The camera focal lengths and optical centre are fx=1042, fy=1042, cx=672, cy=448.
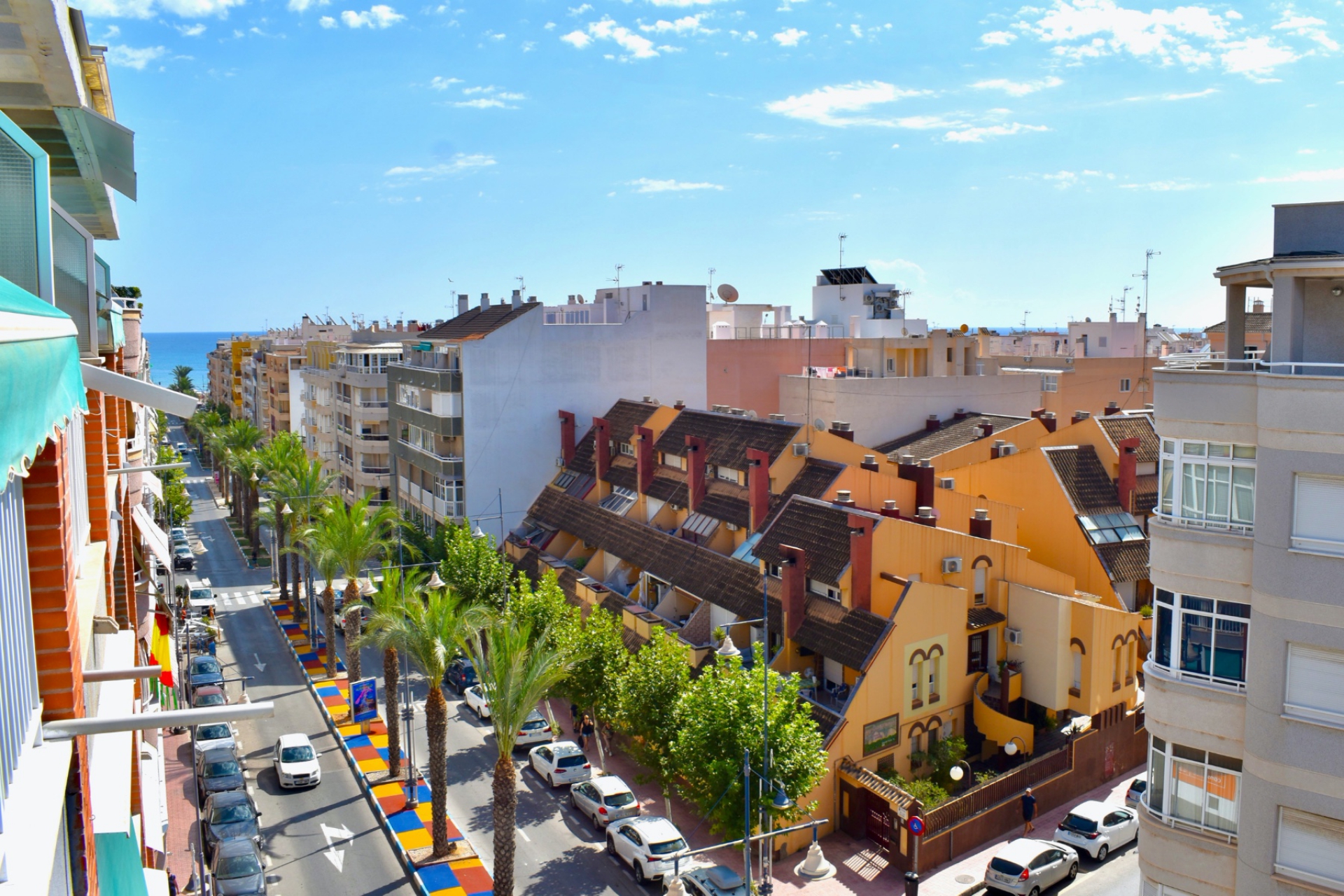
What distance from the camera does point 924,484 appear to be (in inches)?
1597

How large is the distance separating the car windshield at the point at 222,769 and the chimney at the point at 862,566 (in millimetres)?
21624

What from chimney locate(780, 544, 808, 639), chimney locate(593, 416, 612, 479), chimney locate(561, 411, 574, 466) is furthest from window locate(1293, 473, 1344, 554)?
chimney locate(561, 411, 574, 466)

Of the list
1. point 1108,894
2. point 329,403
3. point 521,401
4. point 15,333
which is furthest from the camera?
point 329,403

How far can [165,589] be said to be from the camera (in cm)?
4206

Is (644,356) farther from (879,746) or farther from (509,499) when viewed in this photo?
(879,746)

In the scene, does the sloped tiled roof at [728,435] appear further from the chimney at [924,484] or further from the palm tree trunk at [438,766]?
the palm tree trunk at [438,766]

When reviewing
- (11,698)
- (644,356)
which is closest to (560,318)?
(644,356)

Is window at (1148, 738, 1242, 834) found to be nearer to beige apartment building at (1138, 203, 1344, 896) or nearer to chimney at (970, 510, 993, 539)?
beige apartment building at (1138, 203, 1344, 896)

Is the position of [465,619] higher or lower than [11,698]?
lower

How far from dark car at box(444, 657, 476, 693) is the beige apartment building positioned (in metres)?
33.3

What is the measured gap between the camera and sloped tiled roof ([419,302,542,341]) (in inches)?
2329

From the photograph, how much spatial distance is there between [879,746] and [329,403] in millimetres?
59383

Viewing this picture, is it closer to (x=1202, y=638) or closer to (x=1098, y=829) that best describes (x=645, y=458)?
(x=1098, y=829)

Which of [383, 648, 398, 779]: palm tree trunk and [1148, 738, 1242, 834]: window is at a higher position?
[1148, 738, 1242, 834]: window
